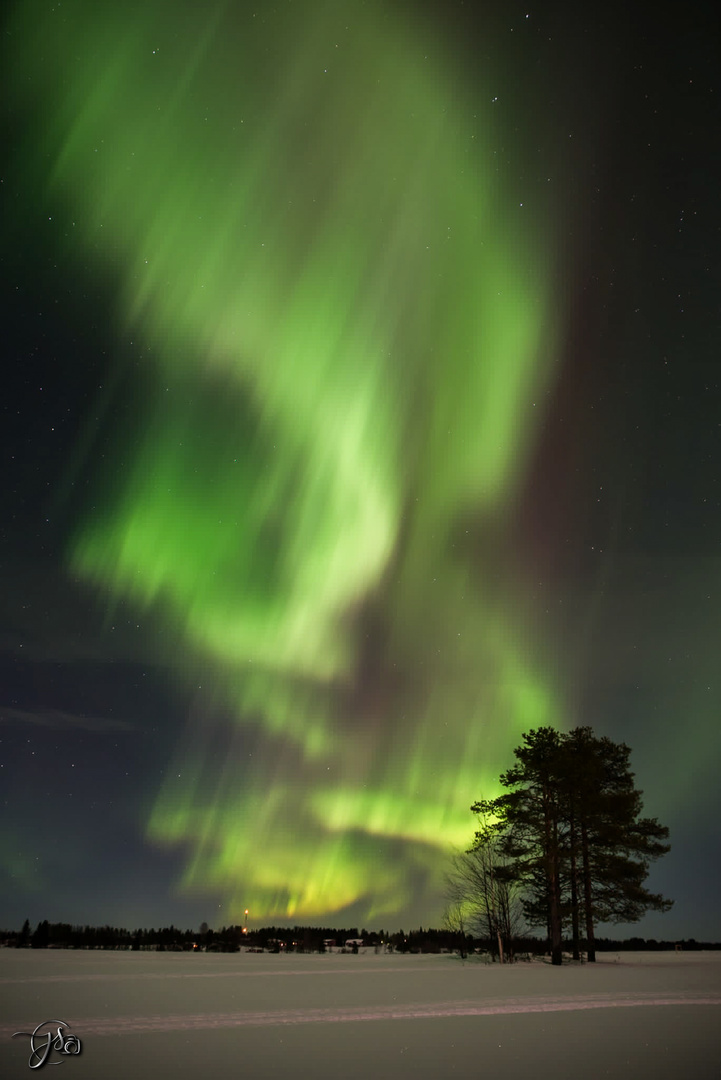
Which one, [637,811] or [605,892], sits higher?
[637,811]

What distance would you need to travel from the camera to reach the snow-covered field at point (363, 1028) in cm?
929

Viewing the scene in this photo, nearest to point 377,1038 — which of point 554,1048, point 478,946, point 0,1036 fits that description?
point 554,1048

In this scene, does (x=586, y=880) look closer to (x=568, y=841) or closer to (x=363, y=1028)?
(x=568, y=841)

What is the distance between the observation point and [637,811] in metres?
41.1

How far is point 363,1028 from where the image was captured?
12.7 meters

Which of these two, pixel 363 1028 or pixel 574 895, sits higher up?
pixel 574 895

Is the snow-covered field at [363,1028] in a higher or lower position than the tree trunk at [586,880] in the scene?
lower

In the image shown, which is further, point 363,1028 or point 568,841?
point 568,841

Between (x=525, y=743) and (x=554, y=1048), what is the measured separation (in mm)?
30982

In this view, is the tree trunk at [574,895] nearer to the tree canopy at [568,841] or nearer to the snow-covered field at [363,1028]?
the tree canopy at [568,841]

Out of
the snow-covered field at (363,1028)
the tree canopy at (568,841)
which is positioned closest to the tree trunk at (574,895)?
the tree canopy at (568,841)

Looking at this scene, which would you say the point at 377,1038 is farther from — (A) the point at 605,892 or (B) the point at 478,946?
(B) the point at 478,946

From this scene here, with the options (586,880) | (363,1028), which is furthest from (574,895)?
(363,1028)

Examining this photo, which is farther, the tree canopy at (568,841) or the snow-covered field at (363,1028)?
the tree canopy at (568,841)
